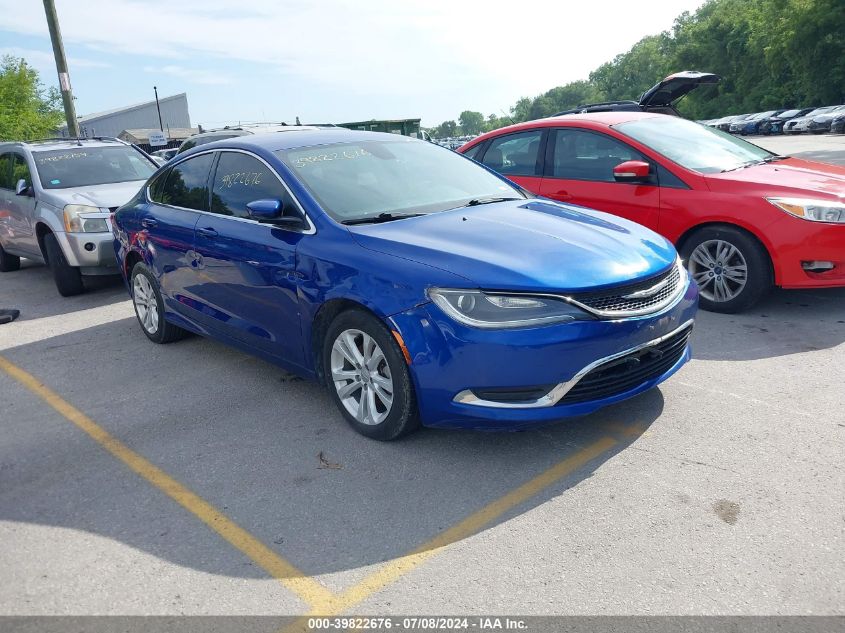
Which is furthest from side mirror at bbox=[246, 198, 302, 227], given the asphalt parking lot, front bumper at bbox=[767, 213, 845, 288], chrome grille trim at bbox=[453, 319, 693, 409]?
front bumper at bbox=[767, 213, 845, 288]

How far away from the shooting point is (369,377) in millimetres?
3814

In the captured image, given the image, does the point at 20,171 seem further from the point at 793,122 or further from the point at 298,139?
the point at 793,122

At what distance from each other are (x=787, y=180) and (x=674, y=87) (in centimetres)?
470

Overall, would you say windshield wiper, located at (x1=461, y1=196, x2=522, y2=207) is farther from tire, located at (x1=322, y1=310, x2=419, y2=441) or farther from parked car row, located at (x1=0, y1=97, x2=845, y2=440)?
tire, located at (x1=322, y1=310, x2=419, y2=441)

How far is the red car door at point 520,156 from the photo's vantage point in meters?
Answer: 6.94

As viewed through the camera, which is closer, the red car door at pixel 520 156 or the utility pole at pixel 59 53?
the red car door at pixel 520 156

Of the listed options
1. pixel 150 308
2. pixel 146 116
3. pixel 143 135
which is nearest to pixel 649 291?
pixel 150 308

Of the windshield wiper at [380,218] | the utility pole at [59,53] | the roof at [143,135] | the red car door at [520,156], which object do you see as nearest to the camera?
the windshield wiper at [380,218]

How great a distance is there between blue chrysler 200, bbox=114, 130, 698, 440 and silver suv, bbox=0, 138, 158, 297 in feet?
9.78

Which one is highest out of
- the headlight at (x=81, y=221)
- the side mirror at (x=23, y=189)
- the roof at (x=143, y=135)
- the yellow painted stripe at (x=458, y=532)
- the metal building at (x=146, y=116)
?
the metal building at (x=146, y=116)

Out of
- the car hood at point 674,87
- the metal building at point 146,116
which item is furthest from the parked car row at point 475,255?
the metal building at point 146,116

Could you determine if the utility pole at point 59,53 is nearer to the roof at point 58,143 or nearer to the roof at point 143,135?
the roof at point 58,143

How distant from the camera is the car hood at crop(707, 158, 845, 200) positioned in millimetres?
5520

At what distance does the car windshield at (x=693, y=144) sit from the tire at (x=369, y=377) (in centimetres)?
367
